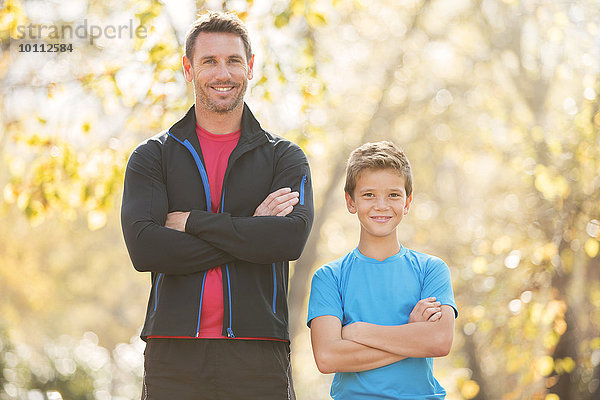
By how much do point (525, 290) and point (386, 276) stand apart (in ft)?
12.8

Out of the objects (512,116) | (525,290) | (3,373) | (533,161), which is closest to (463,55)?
(512,116)

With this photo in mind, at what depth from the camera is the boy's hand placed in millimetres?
2672

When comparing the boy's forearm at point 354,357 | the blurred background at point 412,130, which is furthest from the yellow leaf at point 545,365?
the boy's forearm at point 354,357

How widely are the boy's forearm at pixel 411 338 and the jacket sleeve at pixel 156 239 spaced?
1.94 feet

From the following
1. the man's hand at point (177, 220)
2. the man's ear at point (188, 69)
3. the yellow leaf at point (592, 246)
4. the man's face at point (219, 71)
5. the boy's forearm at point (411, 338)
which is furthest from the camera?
the yellow leaf at point (592, 246)

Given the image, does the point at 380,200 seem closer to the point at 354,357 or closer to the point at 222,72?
the point at 354,357

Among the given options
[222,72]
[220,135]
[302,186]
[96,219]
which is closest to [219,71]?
[222,72]

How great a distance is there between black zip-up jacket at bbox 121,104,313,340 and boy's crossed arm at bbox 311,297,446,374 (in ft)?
0.51

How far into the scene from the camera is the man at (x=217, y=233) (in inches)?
104

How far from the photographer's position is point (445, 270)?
2840 mm

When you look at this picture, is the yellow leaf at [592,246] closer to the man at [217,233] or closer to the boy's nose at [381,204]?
the boy's nose at [381,204]

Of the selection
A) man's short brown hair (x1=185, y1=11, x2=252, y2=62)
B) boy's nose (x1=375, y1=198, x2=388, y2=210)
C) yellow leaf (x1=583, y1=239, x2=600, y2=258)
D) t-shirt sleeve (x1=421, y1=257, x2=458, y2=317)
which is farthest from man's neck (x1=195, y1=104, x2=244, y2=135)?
yellow leaf (x1=583, y1=239, x2=600, y2=258)

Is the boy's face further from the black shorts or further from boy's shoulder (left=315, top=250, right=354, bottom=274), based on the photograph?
the black shorts

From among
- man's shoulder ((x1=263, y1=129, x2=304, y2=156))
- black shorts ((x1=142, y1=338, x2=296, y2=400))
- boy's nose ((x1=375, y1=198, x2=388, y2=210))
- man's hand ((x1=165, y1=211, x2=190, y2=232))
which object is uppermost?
man's shoulder ((x1=263, y1=129, x2=304, y2=156))
